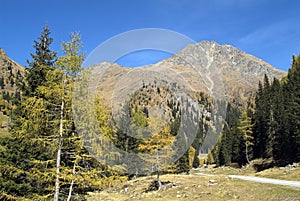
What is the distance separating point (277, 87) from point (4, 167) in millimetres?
75279

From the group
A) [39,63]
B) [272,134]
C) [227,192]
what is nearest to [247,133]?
[272,134]

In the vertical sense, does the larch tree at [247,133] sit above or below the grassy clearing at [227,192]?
above

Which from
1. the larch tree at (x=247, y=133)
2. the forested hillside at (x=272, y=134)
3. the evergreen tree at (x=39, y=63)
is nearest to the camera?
the evergreen tree at (x=39, y=63)

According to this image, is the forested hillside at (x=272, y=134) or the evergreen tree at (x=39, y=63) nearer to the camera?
the evergreen tree at (x=39, y=63)

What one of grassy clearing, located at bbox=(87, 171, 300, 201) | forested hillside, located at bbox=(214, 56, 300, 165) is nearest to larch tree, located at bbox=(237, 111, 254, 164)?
forested hillside, located at bbox=(214, 56, 300, 165)

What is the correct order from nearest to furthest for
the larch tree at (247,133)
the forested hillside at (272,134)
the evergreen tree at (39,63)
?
1. the evergreen tree at (39,63)
2. the forested hillside at (272,134)
3. the larch tree at (247,133)

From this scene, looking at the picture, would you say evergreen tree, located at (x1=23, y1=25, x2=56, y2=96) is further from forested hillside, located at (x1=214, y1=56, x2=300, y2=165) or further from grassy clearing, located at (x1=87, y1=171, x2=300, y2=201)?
forested hillside, located at (x1=214, y1=56, x2=300, y2=165)

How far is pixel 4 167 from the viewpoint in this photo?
1169cm

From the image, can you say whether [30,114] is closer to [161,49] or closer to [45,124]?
[45,124]

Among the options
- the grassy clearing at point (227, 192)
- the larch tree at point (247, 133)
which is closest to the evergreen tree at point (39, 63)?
the grassy clearing at point (227, 192)

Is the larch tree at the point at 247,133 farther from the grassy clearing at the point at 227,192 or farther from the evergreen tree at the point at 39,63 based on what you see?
the evergreen tree at the point at 39,63

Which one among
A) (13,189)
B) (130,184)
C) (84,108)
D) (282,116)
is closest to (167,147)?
(130,184)

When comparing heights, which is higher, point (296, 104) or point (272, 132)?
point (296, 104)

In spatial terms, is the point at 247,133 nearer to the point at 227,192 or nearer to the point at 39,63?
the point at 227,192
